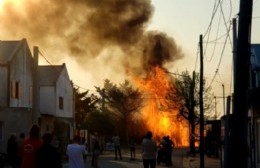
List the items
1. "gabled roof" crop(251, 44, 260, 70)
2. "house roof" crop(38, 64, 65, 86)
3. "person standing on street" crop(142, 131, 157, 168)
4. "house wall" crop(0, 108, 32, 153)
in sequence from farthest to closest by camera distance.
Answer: "house roof" crop(38, 64, 65, 86)
"house wall" crop(0, 108, 32, 153)
"gabled roof" crop(251, 44, 260, 70)
"person standing on street" crop(142, 131, 157, 168)

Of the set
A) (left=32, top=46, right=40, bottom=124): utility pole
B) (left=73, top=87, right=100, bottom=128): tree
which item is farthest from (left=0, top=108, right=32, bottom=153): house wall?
(left=73, top=87, right=100, bottom=128): tree

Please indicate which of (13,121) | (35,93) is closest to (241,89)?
(13,121)

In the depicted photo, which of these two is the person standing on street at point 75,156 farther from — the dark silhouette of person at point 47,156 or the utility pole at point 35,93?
the utility pole at point 35,93

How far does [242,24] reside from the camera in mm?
12422

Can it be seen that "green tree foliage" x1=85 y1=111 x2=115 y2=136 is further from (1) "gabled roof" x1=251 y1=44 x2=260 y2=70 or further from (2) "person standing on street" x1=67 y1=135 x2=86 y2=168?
(2) "person standing on street" x1=67 y1=135 x2=86 y2=168

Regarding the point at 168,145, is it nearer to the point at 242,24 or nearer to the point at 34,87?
the point at 34,87

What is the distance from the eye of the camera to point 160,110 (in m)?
72.9

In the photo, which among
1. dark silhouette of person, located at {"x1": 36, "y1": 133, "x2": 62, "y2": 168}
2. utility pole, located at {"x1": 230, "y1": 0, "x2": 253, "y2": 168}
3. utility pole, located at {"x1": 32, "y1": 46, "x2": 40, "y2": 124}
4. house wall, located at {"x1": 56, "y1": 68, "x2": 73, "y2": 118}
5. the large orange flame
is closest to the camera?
dark silhouette of person, located at {"x1": 36, "y1": 133, "x2": 62, "y2": 168}

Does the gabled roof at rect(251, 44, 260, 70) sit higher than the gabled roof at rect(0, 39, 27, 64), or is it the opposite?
the gabled roof at rect(0, 39, 27, 64)

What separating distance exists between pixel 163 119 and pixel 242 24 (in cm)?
6723

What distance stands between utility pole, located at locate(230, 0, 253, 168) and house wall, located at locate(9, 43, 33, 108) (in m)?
28.5

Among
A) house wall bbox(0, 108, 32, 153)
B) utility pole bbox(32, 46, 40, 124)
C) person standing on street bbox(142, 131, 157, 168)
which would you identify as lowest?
person standing on street bbox(142, 131, 157, 168)

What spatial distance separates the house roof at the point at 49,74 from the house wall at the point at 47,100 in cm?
48

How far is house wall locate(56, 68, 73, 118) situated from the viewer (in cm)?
5297
